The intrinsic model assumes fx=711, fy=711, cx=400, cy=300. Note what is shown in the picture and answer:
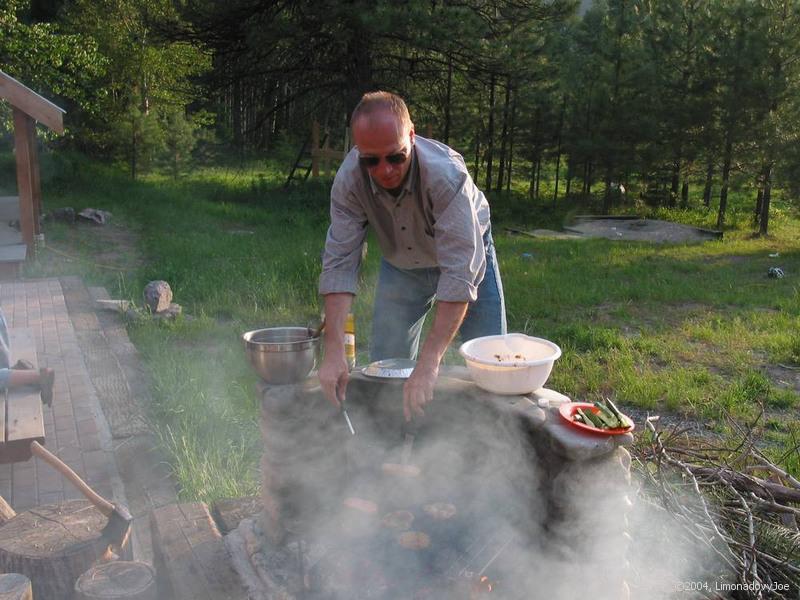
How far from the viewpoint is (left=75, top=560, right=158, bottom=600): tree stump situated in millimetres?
2381

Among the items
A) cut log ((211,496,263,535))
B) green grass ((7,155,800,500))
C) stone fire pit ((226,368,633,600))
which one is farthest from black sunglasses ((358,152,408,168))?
green grass ((7,155,800,500))

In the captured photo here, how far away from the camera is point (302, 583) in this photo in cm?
242

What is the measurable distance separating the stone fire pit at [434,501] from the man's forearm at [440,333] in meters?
0.16

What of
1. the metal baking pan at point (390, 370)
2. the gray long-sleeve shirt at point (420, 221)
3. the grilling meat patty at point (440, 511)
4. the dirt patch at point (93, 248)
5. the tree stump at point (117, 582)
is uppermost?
the gray long-sleeve shirt at point (420, 221)

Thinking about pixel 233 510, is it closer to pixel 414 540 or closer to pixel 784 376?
pixel 414 540

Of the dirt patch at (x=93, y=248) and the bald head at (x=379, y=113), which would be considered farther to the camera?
the dirt patch at (x=93, y=248)

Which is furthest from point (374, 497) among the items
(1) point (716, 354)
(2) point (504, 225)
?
(2) point (504, 225)

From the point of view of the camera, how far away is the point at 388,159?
244 centimetres

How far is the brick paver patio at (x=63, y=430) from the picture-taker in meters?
3.51

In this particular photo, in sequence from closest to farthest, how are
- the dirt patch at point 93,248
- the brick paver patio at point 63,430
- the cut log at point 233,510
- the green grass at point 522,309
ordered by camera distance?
1. the cut log at point 233,510
2. the brick paver patio at point 63,430
3. the green grass at point 522,309
4. the dirt patch at point 93,248

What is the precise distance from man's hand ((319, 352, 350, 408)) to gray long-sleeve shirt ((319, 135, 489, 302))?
1.19 feet
